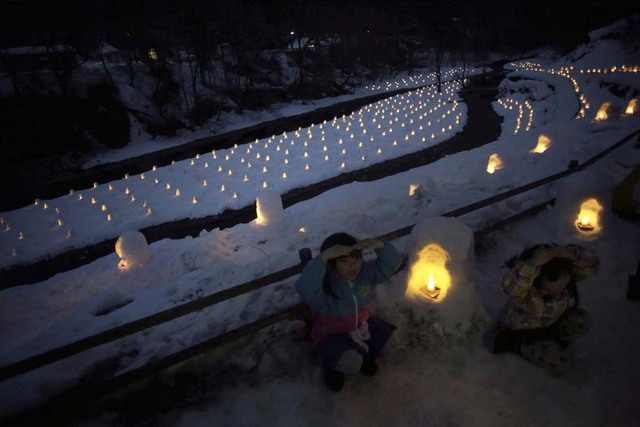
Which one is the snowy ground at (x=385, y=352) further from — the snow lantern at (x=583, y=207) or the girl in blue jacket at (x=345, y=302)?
the girl in blue jacket at (x=345, y=302)

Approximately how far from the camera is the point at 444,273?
11.5 ft

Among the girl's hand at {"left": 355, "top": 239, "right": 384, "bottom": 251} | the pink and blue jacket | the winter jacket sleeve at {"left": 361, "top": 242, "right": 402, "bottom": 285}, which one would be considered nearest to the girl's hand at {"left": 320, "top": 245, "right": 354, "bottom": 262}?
the girl's hand at {"left": 355, "top": 239, "right": 384, "bottom": 251}

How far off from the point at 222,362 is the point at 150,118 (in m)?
19.5

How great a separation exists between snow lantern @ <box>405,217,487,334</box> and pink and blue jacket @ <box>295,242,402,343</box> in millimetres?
592

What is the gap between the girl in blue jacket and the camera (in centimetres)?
275

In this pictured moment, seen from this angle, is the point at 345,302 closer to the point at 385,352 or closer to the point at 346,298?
the point at 346,298

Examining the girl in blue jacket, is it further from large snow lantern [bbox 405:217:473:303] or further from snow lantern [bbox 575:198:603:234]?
snow lantern [bbox 575:198:603:234]

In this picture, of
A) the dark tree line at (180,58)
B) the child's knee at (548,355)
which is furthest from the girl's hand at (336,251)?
the dark tree line at (180,58)

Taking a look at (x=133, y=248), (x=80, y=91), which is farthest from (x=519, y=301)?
(x=80, y=91)

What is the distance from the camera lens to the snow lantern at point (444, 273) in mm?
3387

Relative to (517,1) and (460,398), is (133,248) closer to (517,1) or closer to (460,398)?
(460,398)

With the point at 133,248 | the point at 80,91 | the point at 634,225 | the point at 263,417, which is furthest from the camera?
the point at 80,91

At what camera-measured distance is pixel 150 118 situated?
1958 centimetres

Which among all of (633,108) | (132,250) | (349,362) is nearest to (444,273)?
(349,362)
